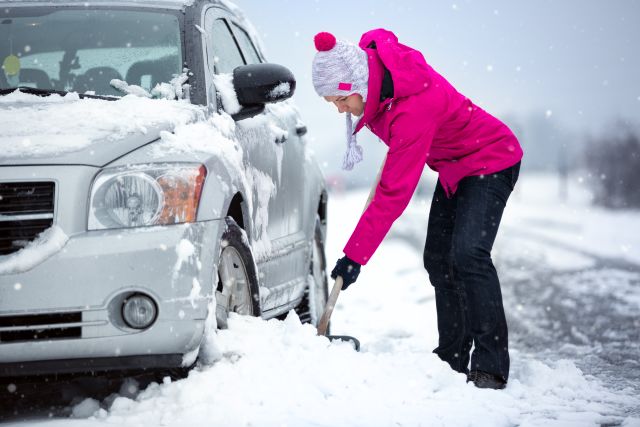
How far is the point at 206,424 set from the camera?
3.04 meters

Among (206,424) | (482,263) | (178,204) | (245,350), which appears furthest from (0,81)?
(482,263)

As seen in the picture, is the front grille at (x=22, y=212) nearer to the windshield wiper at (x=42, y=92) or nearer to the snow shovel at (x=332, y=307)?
the windshield wiper at (x=42, y=92)

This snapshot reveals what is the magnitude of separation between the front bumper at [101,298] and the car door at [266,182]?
943 mm

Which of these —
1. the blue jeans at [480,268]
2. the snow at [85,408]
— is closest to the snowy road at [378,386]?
the snow at [85,408]

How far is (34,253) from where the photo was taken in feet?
9.91

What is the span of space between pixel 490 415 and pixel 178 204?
1.49 meters

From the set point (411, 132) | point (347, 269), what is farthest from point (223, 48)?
point (347, 269)

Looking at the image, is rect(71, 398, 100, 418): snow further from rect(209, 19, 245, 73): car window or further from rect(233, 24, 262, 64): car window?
rect(233, 24, 262, 64): car window

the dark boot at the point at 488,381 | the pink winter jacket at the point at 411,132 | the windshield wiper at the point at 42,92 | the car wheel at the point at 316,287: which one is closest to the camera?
the windshield wiper at the point at 42,92

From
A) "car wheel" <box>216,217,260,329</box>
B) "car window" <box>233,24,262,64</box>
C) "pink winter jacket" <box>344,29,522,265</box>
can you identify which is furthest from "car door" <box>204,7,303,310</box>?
"pink winter jacket" <box>344,29,522,265</box>

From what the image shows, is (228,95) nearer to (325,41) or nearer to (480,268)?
(325,41)

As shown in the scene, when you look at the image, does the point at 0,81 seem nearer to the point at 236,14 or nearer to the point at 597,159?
the point at 236,14

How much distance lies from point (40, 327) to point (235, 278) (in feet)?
3.34

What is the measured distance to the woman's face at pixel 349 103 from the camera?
4148 mm
